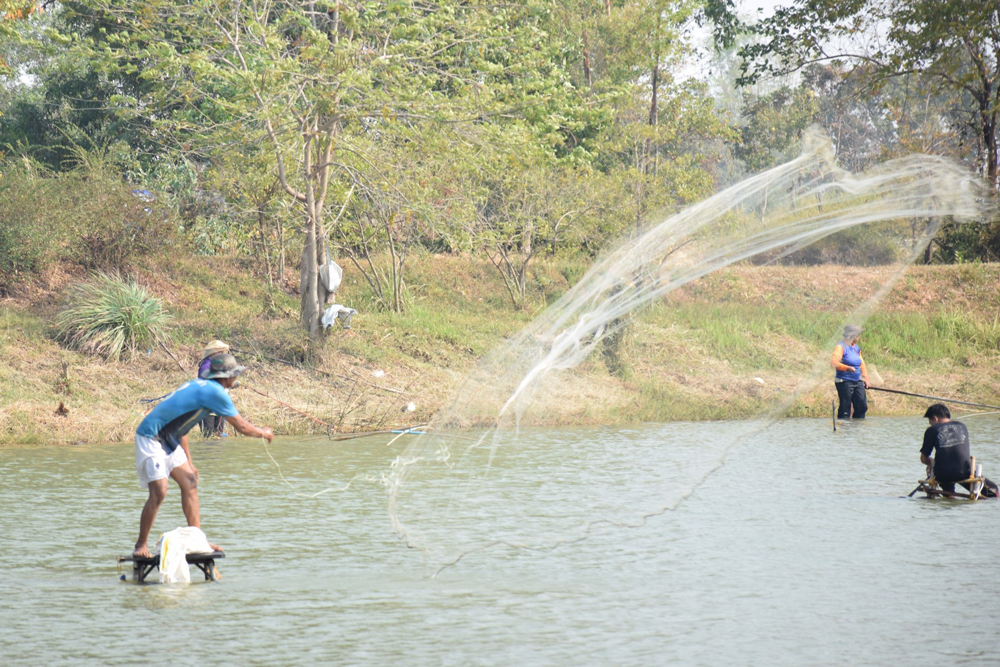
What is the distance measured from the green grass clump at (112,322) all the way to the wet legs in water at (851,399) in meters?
12.0

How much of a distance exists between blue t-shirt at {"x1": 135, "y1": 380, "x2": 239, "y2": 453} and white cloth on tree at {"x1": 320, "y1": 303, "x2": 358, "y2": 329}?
12645mm

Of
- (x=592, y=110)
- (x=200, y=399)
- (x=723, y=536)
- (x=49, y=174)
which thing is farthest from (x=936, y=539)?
(x=49, y=174)

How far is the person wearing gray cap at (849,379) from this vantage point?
57.3ft

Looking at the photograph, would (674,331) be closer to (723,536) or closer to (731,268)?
(731,268)

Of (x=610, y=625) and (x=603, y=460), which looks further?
(x=603, y=460)

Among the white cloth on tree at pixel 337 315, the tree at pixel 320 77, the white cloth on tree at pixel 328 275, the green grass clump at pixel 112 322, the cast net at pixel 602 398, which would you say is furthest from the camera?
the white cloth on tree at pixel 328 275

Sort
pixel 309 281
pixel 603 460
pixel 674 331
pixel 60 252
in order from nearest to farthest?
pixel 603 460
pixel 309 281
pixel 60 252
pixel 674 331

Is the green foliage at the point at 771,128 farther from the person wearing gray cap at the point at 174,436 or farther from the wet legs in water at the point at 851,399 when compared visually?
the person wearing gray cap at the point at 174,436

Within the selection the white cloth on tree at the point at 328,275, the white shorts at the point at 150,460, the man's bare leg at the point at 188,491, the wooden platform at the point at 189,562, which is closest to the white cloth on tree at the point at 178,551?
the wooden platform at the point at 189,562

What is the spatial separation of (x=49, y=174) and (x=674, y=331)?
47.2 feet

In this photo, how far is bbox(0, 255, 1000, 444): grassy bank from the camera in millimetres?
18156

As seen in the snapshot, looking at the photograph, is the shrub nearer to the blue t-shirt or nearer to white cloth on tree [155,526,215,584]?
the blue t-shirt

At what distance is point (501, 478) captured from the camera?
12906 mm

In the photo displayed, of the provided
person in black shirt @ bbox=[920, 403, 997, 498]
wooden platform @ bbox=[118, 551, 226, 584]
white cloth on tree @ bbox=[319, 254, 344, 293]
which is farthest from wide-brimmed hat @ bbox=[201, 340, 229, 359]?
white cloth on tree @ bbox=[319, 254, 344, 293]
